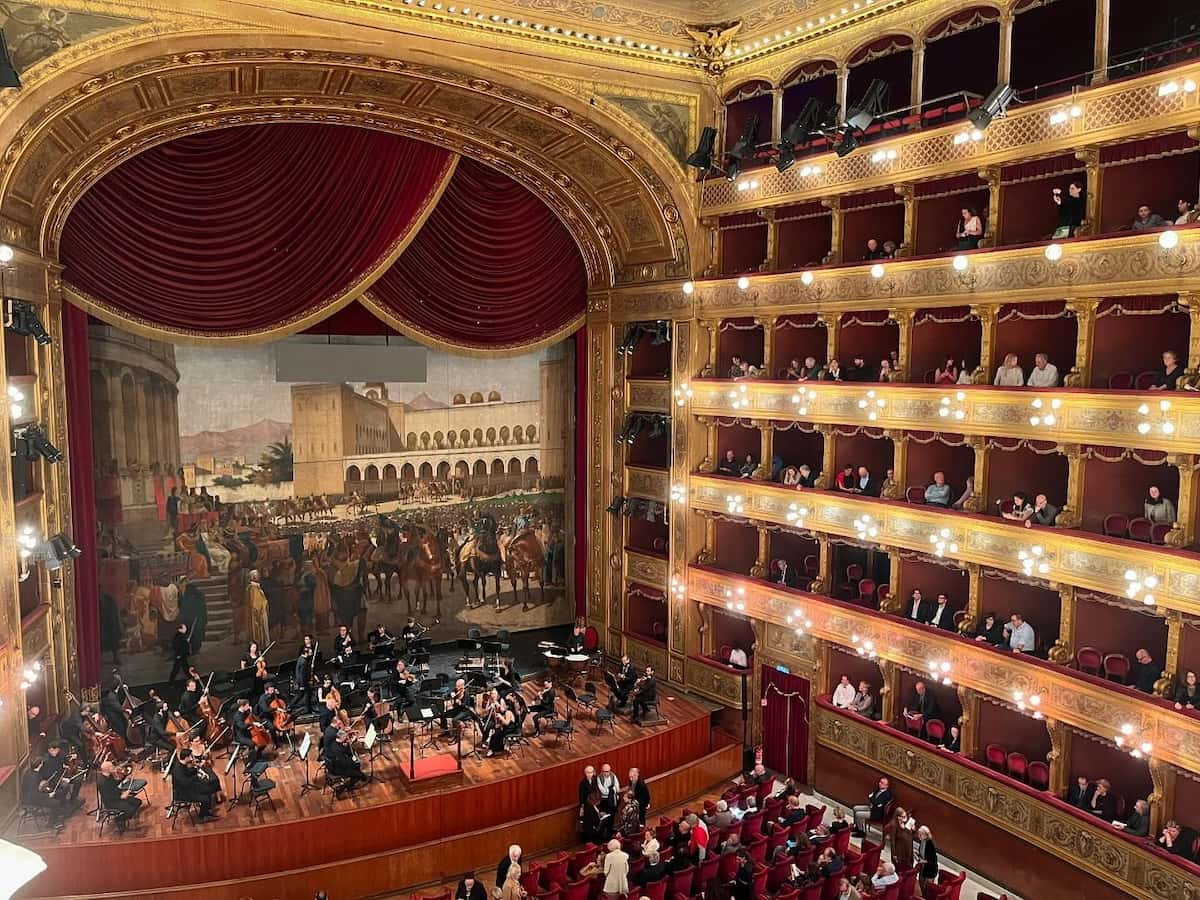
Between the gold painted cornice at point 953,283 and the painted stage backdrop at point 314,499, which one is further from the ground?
the gold painted cornice at point 953,283

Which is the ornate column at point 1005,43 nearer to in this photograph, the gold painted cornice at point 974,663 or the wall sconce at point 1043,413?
the wall sconce at point 1043,413

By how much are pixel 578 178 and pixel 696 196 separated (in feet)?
7.56

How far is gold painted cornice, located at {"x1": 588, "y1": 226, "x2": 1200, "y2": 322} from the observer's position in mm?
11281

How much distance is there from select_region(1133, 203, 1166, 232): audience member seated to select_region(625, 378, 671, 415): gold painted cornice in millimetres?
8480

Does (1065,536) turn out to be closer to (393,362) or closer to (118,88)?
(393,362)

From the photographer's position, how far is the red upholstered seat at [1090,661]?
1255 cm

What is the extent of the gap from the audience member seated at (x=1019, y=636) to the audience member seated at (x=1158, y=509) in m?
2.24

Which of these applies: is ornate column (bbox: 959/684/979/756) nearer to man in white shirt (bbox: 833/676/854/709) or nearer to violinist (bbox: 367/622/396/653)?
man in white shirt (bbox: 833/676/854/709)

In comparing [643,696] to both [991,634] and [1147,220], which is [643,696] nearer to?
[991,634]

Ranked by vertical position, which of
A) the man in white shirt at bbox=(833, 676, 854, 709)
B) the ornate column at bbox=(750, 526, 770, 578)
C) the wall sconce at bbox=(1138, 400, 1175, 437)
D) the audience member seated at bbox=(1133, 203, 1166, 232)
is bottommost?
the man in white shirt at bbox=(833, 676, 854, 709)

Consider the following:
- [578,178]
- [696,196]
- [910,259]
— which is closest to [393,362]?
[578,178]

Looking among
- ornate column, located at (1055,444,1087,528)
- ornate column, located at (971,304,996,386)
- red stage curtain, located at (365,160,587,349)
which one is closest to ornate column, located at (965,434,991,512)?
ornate column, located at (971,304,996,386)

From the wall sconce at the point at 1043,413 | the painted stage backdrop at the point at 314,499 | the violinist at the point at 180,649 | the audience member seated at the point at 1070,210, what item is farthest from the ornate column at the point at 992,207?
the violinist at the point at 180,649

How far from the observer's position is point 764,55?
16.3 metres
